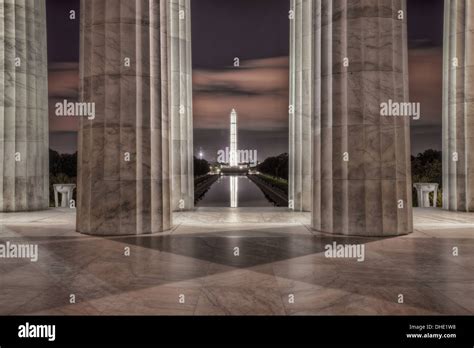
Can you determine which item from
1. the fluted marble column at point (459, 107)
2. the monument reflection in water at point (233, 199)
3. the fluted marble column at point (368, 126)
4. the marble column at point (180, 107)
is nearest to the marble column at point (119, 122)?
the fluted marble column at point (368, 126)

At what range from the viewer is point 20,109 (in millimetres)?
29875

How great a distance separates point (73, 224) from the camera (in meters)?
22.8

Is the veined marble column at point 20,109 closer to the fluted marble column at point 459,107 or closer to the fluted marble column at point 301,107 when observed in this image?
the fluted marble column at point 301,107

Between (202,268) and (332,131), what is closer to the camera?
(202,268)

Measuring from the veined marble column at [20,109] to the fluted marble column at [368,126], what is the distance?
20615 millimetres

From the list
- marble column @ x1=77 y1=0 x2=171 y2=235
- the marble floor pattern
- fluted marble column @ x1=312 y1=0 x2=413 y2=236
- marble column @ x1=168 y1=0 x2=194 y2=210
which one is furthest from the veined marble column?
fluted marble column @ x1=312 y1=0 x2=413 y2=236

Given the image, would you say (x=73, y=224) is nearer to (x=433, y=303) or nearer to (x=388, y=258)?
(x=388, y=258)

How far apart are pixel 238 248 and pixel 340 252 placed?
11.6 feet

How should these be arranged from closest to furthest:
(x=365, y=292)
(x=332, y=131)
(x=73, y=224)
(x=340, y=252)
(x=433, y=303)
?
(x=433, y=303), (x=365, y=292), (x=340, y=252), (x=332, y=131), (x=73, y=224)

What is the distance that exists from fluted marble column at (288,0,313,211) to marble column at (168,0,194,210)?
727cm

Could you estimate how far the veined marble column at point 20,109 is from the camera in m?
29.3

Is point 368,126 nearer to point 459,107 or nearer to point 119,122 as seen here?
point 119,122
